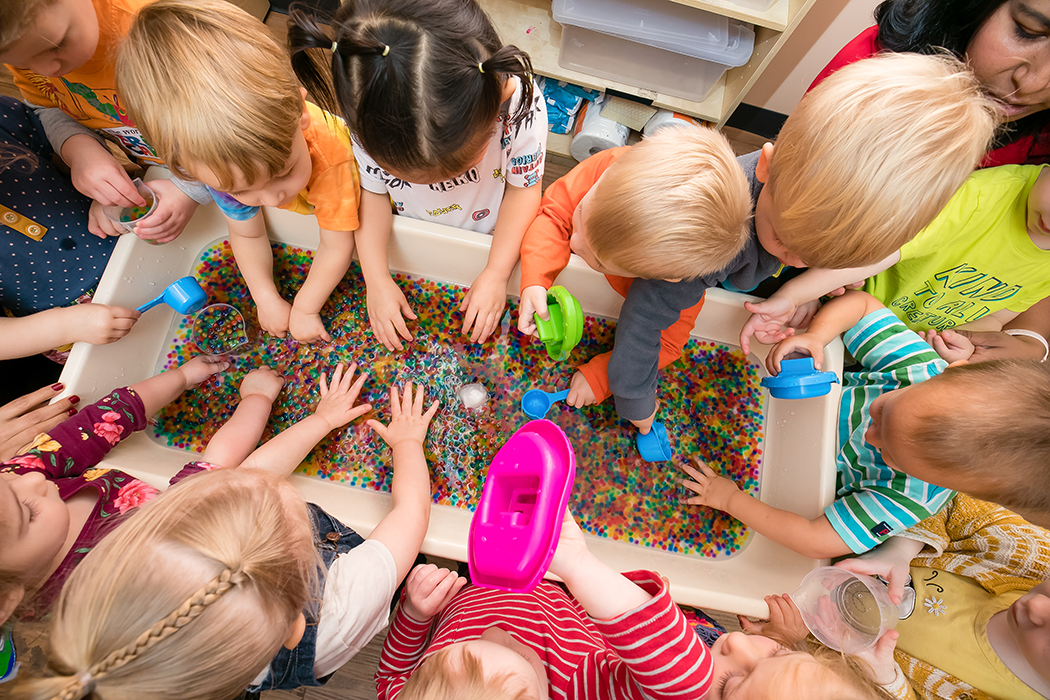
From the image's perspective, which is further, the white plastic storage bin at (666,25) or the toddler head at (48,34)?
the white plastic storage bin at (666,25)

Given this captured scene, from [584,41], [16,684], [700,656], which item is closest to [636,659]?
[700,656]

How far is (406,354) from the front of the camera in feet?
3.45

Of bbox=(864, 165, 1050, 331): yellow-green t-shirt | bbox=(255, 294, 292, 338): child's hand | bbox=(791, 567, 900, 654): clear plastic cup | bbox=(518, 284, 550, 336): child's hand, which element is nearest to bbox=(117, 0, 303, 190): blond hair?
bbox=(255, 294, 292, 338): child's hand

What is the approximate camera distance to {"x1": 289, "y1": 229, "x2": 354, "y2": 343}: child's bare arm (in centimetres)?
96

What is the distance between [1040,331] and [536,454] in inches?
53.1

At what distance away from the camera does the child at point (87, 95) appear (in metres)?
0.65

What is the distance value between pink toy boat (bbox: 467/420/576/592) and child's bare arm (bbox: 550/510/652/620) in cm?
6

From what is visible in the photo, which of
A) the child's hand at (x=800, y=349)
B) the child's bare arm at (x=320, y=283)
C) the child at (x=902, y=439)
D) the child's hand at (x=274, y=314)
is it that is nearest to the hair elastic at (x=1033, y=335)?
the child at (x=902, y=439)

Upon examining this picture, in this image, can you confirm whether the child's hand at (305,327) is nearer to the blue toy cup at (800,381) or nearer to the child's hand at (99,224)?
the child's hand at (99,224)

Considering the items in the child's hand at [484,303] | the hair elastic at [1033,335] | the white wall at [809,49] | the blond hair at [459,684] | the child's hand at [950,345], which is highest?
the white wall at [809,49]

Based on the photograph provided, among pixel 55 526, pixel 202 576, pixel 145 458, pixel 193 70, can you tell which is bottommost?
pixel 145 458

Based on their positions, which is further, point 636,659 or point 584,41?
point 584,41

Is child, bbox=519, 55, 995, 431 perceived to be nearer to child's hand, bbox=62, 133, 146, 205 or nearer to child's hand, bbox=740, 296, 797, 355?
child's hand, bbox=740, 296, 797, 355

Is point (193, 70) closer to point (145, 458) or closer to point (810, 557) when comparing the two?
point (145, 458)
